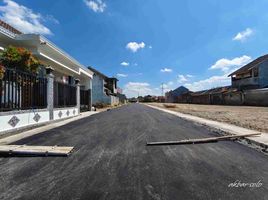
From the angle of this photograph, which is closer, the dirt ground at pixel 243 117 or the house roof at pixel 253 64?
the dirt ground at pixel 243 117

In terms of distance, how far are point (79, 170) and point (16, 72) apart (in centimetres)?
817

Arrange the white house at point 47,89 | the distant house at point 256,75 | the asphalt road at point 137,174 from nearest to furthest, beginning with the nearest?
the asphalt road at point 137,174, the white house at point 47,89, the distant house at point 256,75

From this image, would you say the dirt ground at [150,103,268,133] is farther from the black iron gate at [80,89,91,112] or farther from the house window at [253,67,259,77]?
the house window at [253,67,259,77]

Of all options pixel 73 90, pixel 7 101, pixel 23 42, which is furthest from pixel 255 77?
pixel 7 101

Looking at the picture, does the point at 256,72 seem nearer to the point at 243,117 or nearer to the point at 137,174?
the point at 243,117

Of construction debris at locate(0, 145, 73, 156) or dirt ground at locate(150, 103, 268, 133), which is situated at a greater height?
dirt ground at locate(150, 103, 268, 133)

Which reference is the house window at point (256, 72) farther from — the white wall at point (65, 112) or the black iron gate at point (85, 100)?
the white wall at point (65, 112)

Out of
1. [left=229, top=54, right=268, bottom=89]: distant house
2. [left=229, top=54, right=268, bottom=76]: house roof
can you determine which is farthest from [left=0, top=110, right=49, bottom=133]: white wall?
[left=229, top=54, right=268, bottom=76]: house roof

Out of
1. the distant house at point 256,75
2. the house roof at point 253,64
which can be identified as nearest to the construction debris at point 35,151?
the distant house at point 256,75

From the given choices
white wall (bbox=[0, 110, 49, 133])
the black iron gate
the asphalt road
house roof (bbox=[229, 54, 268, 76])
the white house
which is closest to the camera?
the asphalt road

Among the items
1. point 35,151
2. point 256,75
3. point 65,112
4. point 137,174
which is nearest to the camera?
point 137,174

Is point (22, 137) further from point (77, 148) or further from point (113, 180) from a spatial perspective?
point (113, 180)

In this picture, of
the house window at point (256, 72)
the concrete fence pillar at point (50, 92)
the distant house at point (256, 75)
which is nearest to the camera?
the concrete fence pillar at point (50, 92)

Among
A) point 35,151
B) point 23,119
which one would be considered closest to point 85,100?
point 23,119
